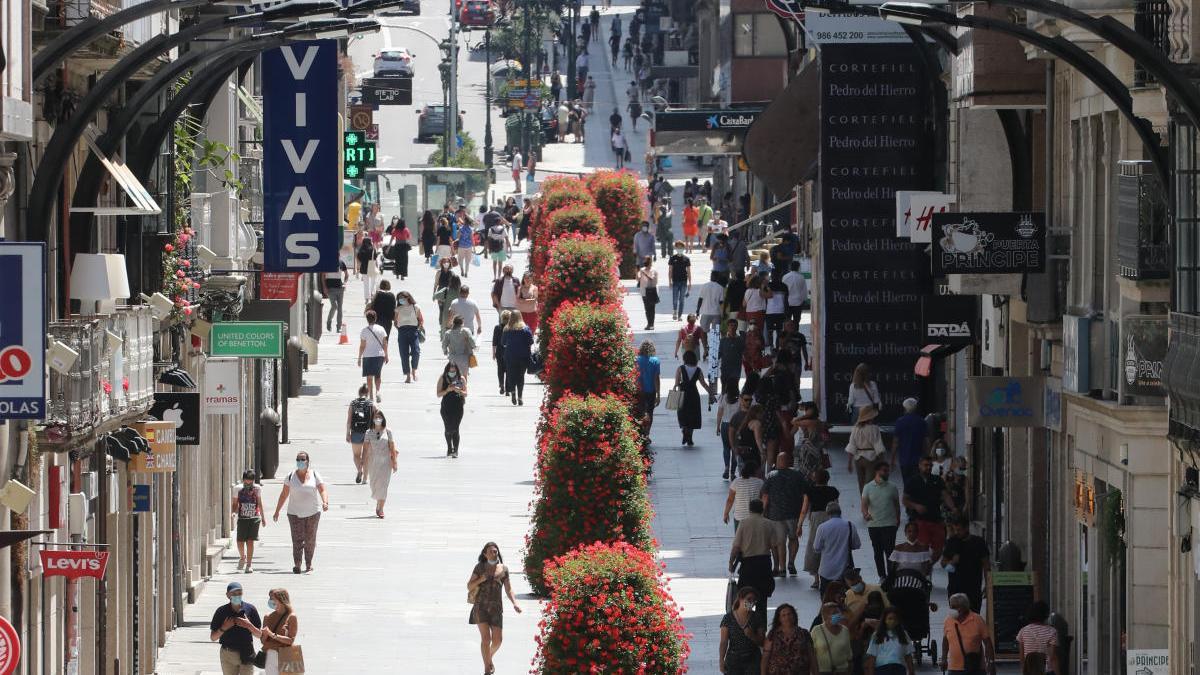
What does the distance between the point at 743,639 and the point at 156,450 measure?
6.17m

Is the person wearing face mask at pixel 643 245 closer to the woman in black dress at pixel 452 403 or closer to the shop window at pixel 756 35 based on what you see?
the shop window at pixel 756 35

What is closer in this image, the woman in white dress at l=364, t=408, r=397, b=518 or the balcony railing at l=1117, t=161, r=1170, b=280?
the balcony railing at l=1117, t=161, r=1170, b=280

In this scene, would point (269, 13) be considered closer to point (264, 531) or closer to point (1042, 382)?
point (1042, 382)

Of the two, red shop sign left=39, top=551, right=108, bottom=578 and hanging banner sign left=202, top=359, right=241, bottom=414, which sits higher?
hanging banner sign left=202, top=359, right=241, bottom=414

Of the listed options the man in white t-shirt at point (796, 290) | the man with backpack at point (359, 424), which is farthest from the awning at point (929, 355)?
the man in white t-shirt at point (796, 290)

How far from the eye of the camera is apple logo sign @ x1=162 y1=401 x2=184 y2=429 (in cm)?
2608

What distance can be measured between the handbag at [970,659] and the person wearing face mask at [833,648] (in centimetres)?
108

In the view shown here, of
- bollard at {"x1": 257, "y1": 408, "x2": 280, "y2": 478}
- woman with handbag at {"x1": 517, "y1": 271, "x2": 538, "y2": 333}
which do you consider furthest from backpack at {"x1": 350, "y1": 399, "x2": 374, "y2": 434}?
woman with handbag at {"x1": 517, "y1": 271, "x2": 538, "y2": 333}

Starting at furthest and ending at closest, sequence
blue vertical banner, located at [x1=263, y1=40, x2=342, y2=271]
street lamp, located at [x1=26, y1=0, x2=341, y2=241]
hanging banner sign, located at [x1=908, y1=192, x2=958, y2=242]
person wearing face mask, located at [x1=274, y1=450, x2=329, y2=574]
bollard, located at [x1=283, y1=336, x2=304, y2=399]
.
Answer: bollard, located at [x1=283, y1=336, x2=304, y2=399] → hanging banner sign, located at [x1=908, y1=192, x2=958, y2=242] → person wearing face mask, located at [x1=274, y1=450, x2=329, y2=574] → blue vertical banner, located at [x1=263, y1=40, x2=342, y2=271] → street lamp, located at [x1=26, y1=0, x2=341, y2=241]

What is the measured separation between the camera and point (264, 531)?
34281mm

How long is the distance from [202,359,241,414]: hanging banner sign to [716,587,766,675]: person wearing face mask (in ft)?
30.7

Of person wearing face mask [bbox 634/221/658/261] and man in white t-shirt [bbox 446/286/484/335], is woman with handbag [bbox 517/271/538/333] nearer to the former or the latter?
man in white t-shirt [bbox 446/286/484/335]

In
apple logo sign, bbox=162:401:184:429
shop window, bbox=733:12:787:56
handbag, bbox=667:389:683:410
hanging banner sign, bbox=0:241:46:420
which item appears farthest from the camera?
shop window, bbox=733:12:787:56

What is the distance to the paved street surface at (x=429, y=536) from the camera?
88.3 ft
